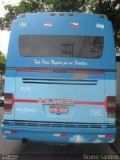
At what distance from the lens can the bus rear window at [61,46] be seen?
368 inches

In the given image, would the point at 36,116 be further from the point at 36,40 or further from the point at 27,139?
the point at 36,40

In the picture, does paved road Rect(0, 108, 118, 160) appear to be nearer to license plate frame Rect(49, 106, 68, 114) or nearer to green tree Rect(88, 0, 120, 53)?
license plate frame Rect(49, 106, 68, 114)

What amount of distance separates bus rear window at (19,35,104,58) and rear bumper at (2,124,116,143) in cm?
172

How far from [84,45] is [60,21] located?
0.82m

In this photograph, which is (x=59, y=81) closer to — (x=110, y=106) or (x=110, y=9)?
(x=110, y=106)

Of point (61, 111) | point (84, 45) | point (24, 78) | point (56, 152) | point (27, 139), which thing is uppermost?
point (84, 45)

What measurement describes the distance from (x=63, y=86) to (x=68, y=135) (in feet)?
3.70

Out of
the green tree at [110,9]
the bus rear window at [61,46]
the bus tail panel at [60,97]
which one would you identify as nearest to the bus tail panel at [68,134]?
the bus tail panel at [60,97]

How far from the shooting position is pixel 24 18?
961cm

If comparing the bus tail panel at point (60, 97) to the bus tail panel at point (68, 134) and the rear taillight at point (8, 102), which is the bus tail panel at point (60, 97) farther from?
the bus tail panel at point (68, 134)

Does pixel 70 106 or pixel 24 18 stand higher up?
pixel 24 18

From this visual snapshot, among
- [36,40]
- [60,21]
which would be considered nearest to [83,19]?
[60,21]

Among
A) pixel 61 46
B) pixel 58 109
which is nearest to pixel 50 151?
pixel 58 109

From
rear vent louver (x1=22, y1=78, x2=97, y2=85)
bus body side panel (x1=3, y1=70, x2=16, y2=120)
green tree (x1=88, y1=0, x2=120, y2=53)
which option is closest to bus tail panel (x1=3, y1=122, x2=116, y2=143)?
bus body side panel (x1=3, y1=70, x2=16, y2=120)
